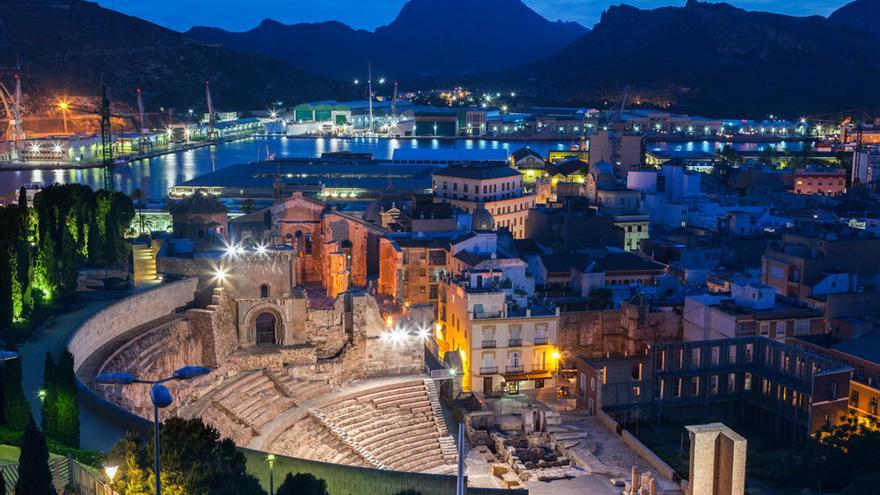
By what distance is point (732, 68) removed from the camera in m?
152

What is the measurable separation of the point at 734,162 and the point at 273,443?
54.9 m

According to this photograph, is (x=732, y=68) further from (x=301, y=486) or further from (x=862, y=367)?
(x=301, y=486)

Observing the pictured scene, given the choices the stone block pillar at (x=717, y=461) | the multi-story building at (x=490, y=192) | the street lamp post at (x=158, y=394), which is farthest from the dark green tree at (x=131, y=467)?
the multi-story building at (x=490, y=192)

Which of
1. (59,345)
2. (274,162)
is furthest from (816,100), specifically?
(59,345)

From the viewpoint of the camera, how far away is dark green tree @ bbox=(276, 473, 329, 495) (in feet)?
33.7

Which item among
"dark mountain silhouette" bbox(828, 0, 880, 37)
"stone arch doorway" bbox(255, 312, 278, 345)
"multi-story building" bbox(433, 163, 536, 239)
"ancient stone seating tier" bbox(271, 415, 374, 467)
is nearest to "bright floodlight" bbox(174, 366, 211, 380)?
"ancient stone seating tier" bbox(271, 415, 374, 467)

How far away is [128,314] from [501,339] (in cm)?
820

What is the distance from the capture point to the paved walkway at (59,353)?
12594mm

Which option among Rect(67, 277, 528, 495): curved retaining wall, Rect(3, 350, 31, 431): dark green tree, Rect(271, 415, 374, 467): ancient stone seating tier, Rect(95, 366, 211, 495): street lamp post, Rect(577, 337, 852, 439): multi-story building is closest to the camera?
Rect(95, 366, 211, 495): street lamp post

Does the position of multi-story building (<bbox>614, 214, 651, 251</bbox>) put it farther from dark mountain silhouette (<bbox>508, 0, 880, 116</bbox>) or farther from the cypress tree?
dark mountain silhouette (<bbox>508, 0, 880, 116</bbox>)

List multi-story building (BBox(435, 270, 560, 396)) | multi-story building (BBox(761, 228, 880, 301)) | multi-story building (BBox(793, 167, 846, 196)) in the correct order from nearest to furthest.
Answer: multi-story building (BBox(435, 270, 560, 396))
multi-story building (BBox(761, 228, 880, 301))
multi-story building (BBox(793, 167, 846, 196))

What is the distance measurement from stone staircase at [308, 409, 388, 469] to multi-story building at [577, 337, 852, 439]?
19.4 feet

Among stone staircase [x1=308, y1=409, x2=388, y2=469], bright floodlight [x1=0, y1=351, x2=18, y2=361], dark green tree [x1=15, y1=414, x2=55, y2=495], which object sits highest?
bright floodlight [x1=0, y1=351, x2=18, y2=361]

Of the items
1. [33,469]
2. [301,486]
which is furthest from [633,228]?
[33,469]
